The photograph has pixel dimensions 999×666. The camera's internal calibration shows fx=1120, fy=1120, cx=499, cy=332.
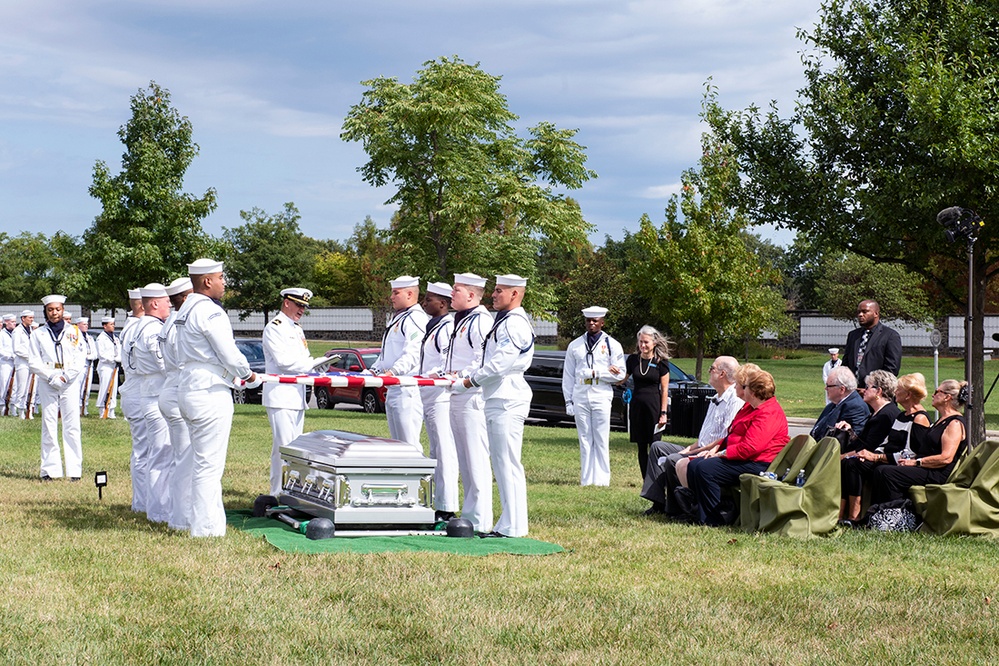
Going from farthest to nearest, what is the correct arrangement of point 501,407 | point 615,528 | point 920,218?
point 920,218
point 615,528
point 501,407

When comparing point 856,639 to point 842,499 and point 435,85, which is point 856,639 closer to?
point 842,499

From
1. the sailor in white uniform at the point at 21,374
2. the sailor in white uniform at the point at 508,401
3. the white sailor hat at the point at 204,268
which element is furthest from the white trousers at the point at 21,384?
the sailor in white uniform at the point at 508,401

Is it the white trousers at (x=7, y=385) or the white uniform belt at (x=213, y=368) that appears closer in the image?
the white uniform belt at (x=213, y=368)

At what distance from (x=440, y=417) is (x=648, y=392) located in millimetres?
3720

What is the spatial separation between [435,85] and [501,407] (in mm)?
23952

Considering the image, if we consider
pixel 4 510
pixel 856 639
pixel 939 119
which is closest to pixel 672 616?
pixel 856 639

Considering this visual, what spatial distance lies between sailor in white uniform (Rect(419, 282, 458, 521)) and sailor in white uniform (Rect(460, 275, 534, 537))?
924 millimetres

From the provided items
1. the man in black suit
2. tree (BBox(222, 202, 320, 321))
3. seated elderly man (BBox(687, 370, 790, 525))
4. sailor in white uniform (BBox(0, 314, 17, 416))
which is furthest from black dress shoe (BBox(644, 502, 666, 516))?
tree (BBox(222, 202, 320, 321))

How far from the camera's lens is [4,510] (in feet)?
34.8

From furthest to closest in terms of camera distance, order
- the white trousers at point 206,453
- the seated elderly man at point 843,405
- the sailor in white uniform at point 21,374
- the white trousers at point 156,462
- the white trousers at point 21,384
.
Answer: the white trousers at point 21,384 < the sailor in white uniform at point 21,374 < the seated elderly man at point 843,405 < the white trousers at point 156,462 < the white trousers at point 206,453

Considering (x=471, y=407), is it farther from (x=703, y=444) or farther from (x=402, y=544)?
(x=703, y=444)

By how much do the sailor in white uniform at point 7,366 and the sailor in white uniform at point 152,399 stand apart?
50.5 ft

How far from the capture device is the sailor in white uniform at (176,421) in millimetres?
9250

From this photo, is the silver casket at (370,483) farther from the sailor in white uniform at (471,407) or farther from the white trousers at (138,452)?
the white trousers at (138,452)
